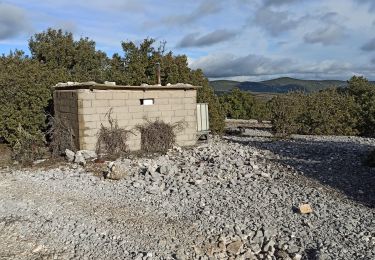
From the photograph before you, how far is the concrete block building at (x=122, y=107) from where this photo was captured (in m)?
13.2

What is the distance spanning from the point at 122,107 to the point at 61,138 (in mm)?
2304

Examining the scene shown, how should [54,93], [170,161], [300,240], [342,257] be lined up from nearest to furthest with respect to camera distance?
[342,257], [300,240], [170,161], [54,93]

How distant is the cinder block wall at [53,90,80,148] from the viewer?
1332 cm

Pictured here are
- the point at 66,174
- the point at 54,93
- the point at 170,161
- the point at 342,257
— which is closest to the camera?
the point at 342,257

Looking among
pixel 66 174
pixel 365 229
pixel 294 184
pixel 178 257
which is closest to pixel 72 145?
pixel 66 174

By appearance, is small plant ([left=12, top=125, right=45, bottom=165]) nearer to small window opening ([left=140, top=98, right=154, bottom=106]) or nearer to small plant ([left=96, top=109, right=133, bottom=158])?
small plant ([left=96, top=109, right=133, bottom=158])

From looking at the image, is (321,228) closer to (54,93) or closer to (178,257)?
(178,257)

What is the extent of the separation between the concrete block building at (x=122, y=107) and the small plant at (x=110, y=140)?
0.46 feet

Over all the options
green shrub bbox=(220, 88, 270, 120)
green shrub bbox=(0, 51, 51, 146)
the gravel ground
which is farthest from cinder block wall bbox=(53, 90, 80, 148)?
green shrub bbox=(220, 88, 270, 120)

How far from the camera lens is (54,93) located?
1506 cm

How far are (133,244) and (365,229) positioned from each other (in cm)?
388

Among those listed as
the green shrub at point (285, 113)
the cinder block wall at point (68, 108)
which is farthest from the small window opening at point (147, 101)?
the green shrub at point (285, 113)

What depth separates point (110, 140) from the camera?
44.5ft

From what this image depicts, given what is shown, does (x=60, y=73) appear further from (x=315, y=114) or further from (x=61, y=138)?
(x=315, y=114)
